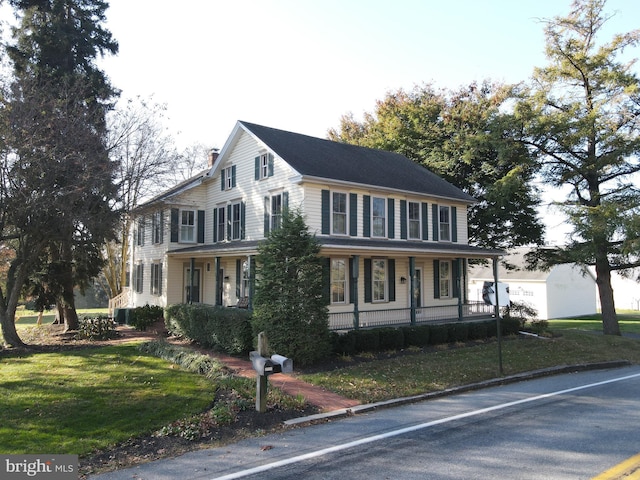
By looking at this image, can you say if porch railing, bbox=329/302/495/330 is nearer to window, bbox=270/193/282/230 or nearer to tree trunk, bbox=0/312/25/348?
window, bbox=270/193/282/230

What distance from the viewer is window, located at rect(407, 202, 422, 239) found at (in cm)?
2000

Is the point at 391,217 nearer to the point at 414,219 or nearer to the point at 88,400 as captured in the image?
the point at 414,219

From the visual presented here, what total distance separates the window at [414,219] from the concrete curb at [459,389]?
8.59 meters

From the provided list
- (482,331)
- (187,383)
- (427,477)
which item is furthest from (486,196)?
(427,477)

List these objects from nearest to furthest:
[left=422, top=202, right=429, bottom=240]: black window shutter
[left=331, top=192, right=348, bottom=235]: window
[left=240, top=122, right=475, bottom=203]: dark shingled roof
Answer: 1. [left=331, top=192, right=348, bottom=235]: window
2. [left=240, top=122, right=475, bottom=203]: dark shingled roof
3. [left=422, top=202, right=429, bottom=240]: black window shutter

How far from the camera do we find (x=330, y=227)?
674 inches

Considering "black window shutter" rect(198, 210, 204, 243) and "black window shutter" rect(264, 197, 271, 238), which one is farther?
"black window shutter" rect(198, 210, 204, 243)

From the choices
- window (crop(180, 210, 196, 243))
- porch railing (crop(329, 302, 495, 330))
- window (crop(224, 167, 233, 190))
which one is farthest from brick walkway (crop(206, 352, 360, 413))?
window (crop(180, 210, 196, 243))

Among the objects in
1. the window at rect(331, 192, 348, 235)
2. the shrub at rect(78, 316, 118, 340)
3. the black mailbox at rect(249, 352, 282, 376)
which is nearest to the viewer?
the black mailbox at rect(249, 352, 282, 376)

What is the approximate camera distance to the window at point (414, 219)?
20.0m

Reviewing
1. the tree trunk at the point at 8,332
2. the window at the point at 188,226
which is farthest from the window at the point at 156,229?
the tree trunk at the point at 8,332

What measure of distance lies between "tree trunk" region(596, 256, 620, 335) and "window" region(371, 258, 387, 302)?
36.7 ft

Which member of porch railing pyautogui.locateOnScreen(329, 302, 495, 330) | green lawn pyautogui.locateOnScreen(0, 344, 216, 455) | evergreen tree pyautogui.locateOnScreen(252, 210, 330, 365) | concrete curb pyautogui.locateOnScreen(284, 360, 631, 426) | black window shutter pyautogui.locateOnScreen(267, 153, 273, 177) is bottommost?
concrete curb pyautogui.locateOnScreen(284, 360, 631, 426)

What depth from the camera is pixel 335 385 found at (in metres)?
10.0
